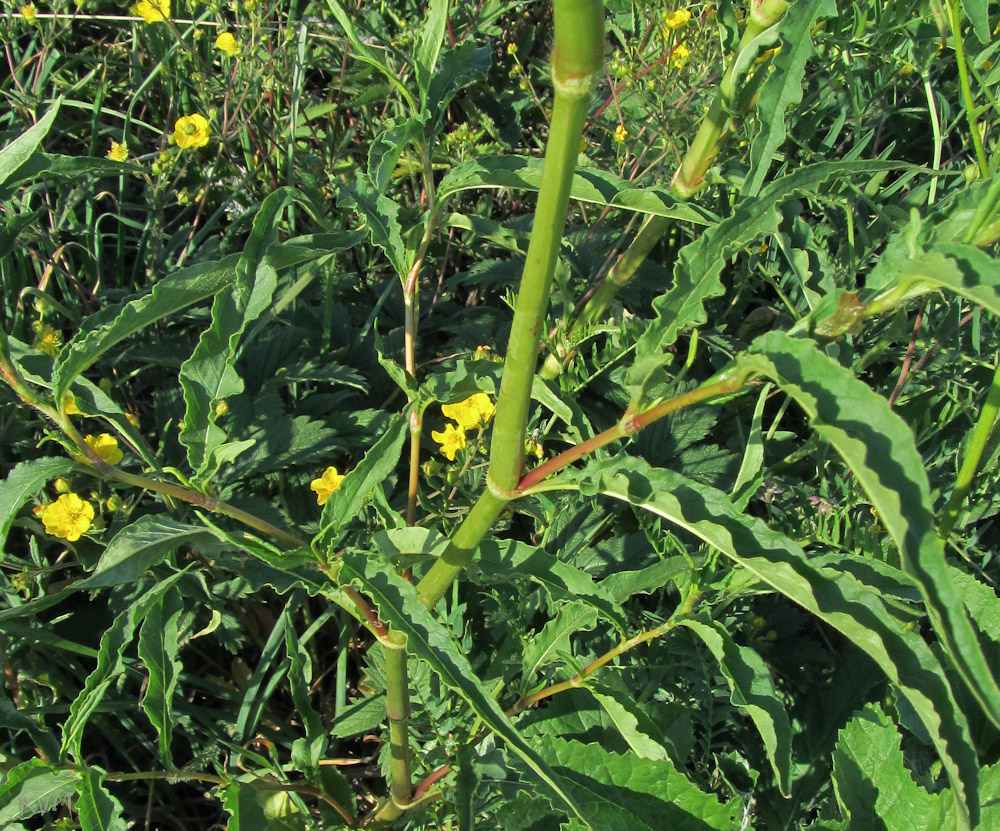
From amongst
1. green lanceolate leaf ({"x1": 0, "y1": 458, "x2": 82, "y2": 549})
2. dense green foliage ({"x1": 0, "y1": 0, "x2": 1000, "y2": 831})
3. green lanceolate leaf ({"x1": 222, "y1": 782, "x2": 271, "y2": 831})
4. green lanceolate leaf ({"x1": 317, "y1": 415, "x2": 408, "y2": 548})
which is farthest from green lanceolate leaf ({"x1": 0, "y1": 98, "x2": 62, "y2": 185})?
green lanceolate leaf ({"x1": 222, "y1": 782, "x2": 271, "y2": 831})

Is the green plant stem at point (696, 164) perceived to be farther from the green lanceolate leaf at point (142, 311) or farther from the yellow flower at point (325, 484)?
the green lanceolate leaf at point (142, 311)

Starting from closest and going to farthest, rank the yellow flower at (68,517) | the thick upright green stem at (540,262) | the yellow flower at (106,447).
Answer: the thick upright green stem at (540,262), the yellow flower at (68,517), the yellow flower at (106,447)

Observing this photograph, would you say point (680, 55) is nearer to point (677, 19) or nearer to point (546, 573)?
point (677, 19)

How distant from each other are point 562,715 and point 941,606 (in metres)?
1.05

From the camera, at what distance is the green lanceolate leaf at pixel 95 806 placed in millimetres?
1184

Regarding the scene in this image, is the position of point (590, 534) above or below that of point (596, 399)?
below

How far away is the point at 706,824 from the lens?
4.28 ft

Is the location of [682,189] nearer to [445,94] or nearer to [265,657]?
[445,94]

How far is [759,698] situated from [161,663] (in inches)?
33.4

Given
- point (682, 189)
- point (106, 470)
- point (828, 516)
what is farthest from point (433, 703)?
point (682, 189)

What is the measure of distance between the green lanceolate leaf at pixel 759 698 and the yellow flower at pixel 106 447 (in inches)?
50.5

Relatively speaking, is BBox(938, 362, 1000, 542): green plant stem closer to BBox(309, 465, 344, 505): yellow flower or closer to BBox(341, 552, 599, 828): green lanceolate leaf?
BBox(341, 552, 599, 828): green lanceolate leaf

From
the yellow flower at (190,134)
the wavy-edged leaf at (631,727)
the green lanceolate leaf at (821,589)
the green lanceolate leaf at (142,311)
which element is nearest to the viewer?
the green lanceolate leaf at (821,589)

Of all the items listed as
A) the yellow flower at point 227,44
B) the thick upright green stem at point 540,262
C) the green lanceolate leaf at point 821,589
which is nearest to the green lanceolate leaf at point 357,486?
the thick upright green stem at point 540,262
